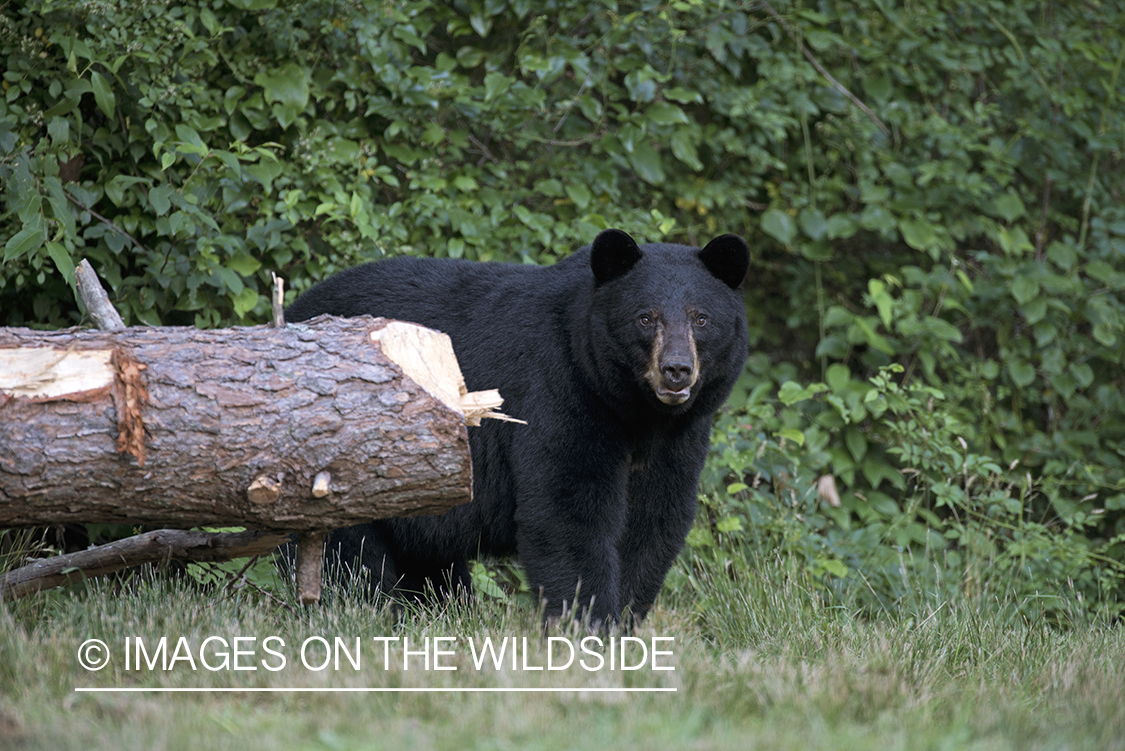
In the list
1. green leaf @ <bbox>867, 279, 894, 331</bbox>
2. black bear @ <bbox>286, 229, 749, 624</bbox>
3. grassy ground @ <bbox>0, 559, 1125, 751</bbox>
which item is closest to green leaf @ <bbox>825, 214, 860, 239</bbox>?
green leaf @ <bbox>867, 279, 894, 331</bbox>

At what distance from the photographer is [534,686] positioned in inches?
116

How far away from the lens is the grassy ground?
250 centimetres

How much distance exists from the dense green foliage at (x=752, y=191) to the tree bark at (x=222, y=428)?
136 cm

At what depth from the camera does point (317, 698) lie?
9.11ft

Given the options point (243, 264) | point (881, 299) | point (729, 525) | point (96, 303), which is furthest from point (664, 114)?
point (96, 303)

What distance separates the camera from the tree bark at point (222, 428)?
3033 millimetres

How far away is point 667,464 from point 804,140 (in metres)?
3.72

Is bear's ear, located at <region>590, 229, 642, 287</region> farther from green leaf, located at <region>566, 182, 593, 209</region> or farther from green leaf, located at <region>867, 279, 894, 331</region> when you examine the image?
green leaf, located at <region>867, 279, 894, 331</region>

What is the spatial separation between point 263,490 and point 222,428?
0.22 m

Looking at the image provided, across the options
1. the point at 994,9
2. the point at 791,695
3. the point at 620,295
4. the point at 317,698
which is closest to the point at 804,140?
the point at 994,9

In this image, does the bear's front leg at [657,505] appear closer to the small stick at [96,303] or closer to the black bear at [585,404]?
the black bear at [585,404]

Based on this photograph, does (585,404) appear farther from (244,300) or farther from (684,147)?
(684,147)

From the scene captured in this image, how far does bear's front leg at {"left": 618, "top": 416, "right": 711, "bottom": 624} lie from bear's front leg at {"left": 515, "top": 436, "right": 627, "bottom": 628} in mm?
196

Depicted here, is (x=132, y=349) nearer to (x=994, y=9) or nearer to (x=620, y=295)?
(x=620, y=295)
